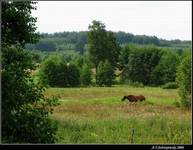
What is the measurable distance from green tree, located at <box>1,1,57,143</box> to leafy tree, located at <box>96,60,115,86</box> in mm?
67248

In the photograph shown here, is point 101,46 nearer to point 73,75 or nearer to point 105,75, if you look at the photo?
point 105,75

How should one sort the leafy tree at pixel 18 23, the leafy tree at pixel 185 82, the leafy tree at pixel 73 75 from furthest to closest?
the leafy tree at pixel 73 75 < the leafy tree at pixel 185 82 < the leafy tree at pixel 18 23

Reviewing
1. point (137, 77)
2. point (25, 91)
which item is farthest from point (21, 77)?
point (137, 77)

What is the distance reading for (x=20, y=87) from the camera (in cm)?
789

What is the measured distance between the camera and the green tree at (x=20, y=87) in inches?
294

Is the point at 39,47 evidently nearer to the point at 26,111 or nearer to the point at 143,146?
the point at 26,111

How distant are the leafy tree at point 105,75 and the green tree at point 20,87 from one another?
221ft

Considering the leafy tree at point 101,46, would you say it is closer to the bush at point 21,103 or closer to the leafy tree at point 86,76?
the leafy tree at point 86,76

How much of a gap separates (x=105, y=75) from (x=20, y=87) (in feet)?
225

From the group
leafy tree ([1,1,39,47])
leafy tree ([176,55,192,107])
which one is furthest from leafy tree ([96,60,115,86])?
leafy tree ([1,1,39,47])

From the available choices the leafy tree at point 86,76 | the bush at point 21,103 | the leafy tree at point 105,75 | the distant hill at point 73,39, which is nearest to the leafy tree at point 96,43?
the leafy tree at point 105,75

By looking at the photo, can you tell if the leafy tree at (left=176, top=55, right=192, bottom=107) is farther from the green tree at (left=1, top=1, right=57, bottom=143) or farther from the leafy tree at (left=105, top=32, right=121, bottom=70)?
the leafy tree at (left=105, top=32, right=121, bottom=70)

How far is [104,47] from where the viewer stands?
278 ft

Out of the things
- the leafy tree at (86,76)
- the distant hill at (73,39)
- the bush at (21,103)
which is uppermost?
the distant hill at (73,39)
